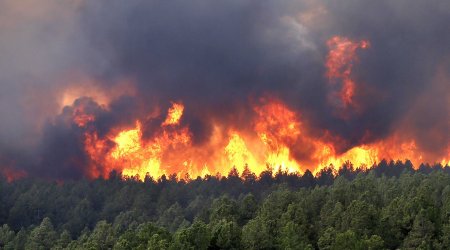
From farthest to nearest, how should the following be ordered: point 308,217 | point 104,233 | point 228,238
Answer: point 104,233 < point 308,217 < point 228,238

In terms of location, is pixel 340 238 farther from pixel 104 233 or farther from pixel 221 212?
pixel 104 233

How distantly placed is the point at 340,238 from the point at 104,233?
7138cm

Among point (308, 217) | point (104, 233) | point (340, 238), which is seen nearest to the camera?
point (340, 238)

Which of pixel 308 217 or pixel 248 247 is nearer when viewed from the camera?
pixel 248 247

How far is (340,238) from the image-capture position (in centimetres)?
11175

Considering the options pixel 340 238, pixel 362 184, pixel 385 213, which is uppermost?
pixel 362 184

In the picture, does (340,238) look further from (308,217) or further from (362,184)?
(362,184)

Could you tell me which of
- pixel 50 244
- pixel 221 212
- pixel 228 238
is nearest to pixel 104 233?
pixel 50 244

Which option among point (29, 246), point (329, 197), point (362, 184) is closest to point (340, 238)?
point (329, 197)

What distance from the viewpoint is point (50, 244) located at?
162000mm

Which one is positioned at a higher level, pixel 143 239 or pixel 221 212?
pixel 221 212

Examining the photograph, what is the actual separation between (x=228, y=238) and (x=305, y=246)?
14575mm

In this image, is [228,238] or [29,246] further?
[29,246]

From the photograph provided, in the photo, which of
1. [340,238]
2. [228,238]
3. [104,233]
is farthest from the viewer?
[104,233]
